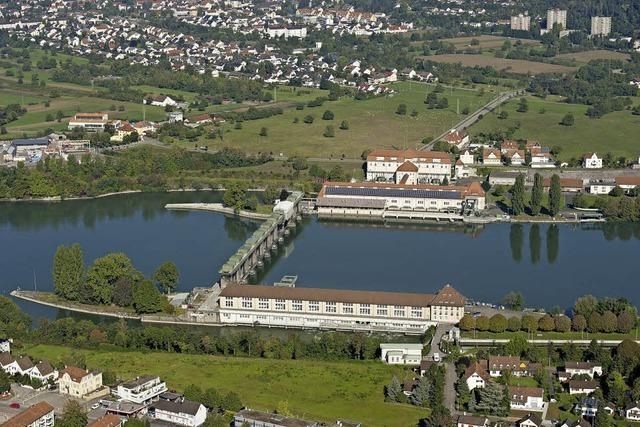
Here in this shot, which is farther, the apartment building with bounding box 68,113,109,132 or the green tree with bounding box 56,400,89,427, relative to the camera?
the apartment building with bounding box 68,113,109,132

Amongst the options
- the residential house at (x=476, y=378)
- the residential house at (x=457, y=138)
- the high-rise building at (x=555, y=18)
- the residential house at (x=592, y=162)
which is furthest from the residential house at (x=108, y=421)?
the high-rise building at (x=555, y=18)

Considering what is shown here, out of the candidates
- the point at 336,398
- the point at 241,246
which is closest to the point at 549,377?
the point at 336,398

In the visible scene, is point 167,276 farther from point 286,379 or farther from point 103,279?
point 286,379

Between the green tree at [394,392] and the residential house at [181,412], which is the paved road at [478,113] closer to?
the green tree at [394,392]

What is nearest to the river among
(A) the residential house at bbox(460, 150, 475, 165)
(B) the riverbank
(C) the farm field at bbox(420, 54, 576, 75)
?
(B) the riverbank

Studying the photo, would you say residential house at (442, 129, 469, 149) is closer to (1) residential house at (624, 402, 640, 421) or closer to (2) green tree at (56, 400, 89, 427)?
(1) residential house at (624, 402, 640, 421)
